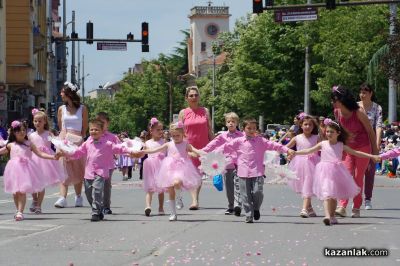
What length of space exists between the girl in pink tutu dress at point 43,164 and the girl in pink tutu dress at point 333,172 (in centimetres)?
398

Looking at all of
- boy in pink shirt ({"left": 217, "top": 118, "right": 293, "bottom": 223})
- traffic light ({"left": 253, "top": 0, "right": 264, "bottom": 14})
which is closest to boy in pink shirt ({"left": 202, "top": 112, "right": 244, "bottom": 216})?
boy in pink shirt ({"left": 217, "top": 118, "right": 293, "bottom": 223})

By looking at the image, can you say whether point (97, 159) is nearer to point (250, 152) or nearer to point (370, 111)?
point (250, 152)

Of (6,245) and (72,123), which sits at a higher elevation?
(72,123)

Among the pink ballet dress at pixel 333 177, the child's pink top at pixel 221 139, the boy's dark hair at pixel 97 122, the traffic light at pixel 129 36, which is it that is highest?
the traffic light at pixel 129 36

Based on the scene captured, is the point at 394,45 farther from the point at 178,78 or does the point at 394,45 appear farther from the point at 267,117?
the point at 178,78

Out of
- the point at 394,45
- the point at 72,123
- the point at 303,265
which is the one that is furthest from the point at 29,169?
the point at 394,45

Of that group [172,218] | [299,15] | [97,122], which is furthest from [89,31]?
[172,218]

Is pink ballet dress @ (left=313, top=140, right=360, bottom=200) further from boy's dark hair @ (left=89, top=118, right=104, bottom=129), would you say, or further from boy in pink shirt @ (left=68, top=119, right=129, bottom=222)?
boy's dark hair @ (left=89, top=118, right=104, bottom=129)

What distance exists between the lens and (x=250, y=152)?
1470 centimetres

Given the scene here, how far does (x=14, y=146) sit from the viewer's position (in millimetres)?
15820

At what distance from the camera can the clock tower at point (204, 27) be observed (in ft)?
584

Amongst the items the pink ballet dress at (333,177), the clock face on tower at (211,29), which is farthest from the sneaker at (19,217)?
the clock face on tower at (211,29)

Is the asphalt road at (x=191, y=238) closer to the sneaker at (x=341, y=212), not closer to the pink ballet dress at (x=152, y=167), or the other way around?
the sneaker at (x=341, y=212)

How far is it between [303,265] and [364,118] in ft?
19.8
